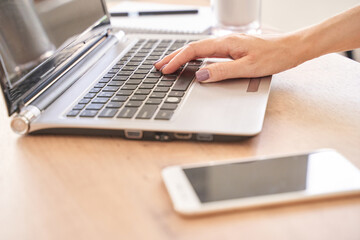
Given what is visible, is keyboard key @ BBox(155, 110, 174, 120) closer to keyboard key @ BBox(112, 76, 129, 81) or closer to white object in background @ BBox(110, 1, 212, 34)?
keyboard key @ BBox(112, 76, 129, 81)

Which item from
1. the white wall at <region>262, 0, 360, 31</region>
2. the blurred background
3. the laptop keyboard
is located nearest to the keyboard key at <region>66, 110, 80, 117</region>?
the laptop keyboard

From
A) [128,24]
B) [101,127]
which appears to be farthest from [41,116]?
[128,24]

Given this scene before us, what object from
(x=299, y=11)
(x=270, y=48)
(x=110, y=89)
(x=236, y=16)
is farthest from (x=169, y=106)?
(x=299, y=11)

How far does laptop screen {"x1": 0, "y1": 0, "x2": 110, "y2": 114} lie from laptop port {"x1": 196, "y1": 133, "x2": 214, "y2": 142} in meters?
0.27

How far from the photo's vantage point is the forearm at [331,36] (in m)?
0.71

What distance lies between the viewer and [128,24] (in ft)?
3.76

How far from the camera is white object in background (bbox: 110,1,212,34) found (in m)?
1.08

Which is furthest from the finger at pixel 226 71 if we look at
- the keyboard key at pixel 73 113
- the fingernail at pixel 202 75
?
the keyboard key at pixel 73 113

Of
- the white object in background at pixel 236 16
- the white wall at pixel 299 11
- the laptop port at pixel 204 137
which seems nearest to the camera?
the laptop port at pixel 204 137

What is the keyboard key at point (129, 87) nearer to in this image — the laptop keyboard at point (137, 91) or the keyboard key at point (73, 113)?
the laptop keyboard at point (137, 91)

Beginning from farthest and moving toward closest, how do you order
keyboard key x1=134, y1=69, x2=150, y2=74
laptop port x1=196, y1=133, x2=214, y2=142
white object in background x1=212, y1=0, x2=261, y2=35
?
white object in background x1=212, y1=0, x2=261, y2=35 → keyboard key x1=134, y1=69, x2=150, y2=74 → laptop port x1=196, y1=133, x2=214, y2=142

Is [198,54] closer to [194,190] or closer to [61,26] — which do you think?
[61,26]

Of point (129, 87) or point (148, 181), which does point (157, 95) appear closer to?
point (129, 87)

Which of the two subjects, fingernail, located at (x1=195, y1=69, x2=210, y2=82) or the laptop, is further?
fingernail, located at (x1=195, y1=69, x2=210, y2=82)
